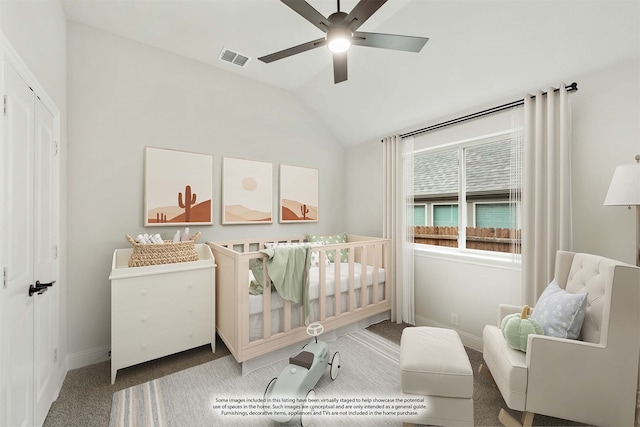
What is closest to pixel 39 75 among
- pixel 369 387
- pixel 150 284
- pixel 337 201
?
pixel 150 284

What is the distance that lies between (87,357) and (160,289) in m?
0.93

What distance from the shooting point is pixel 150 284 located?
81.3 inches

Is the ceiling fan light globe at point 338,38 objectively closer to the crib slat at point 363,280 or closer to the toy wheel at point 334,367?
the crib slat at point 363,280

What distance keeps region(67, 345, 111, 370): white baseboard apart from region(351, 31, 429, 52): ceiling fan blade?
10.2 ft

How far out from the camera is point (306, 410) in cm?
158

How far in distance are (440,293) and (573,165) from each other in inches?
63.5

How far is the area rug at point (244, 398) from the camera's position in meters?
1.63

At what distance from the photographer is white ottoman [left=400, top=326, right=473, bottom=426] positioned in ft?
4.78

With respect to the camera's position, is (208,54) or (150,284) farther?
(208,54)

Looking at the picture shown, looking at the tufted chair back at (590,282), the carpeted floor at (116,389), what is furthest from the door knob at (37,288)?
the tufted chair back at (590,282)

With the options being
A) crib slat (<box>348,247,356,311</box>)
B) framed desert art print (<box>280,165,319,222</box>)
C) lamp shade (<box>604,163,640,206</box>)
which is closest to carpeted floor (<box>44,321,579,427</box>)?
crib slat (<box>348,247,356,311</box>)

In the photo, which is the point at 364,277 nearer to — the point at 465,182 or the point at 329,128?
the point at 465,182

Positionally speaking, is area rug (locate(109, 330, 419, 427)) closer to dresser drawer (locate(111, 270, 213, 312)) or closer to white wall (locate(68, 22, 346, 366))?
dresser drawer (locate(111, 270, 213, 312))

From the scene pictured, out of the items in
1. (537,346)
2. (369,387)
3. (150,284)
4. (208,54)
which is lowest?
(369,387)
